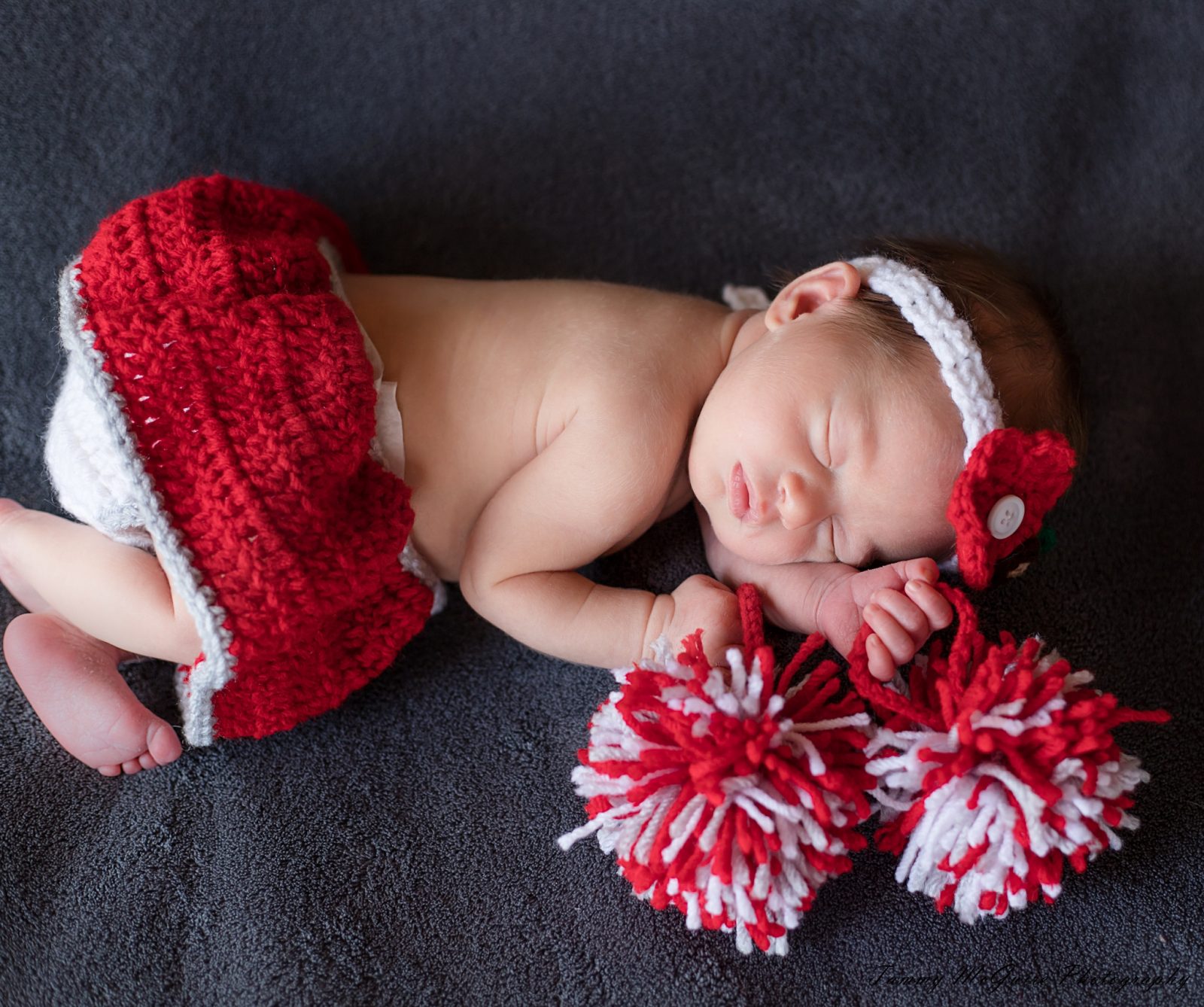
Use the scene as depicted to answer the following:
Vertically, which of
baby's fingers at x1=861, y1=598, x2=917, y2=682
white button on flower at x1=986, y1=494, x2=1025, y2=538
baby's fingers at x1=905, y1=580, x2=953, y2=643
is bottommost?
baby's fingers at x1=861, y1=598, x2=917, y2=682

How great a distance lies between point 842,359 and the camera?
1.05 m

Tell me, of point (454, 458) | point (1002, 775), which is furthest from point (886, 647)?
point (454, 458)

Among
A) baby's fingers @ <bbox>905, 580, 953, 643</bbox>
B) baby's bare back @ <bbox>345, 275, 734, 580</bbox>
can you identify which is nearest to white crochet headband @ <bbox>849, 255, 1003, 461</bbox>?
baby's fingers @ <bbox>905, 580, 953, 643</bbox>

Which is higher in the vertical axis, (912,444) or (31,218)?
(31,218)

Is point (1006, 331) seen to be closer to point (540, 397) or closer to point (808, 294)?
point (808, 294)

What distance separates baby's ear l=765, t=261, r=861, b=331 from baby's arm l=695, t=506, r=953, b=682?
286mm

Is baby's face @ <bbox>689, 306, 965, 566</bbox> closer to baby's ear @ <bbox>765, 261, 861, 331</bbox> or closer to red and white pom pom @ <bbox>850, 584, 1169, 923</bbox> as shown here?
baby's ear @ <bbox>765, 261, 861, 331</bbox>

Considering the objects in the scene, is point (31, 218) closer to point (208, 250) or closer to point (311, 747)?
point (208, 250)

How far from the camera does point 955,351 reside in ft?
3.32

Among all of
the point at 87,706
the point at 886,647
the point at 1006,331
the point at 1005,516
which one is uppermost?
the point at 1006,331

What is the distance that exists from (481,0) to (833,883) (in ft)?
4.10

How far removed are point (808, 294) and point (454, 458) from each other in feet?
1.51

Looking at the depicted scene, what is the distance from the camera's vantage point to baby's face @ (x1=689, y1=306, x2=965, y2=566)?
3.36ft

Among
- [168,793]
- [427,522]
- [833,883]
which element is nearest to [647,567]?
[427,522]
